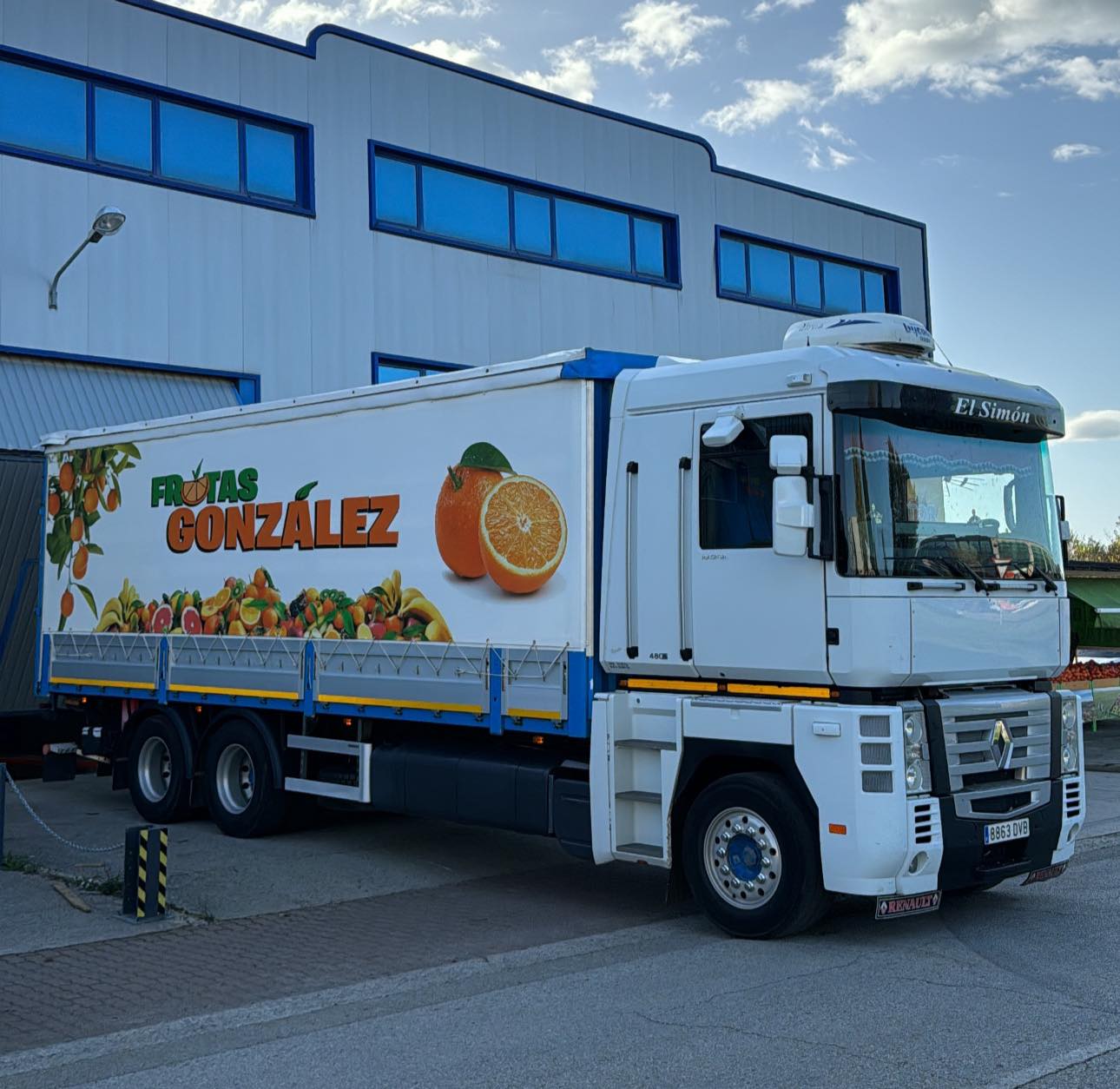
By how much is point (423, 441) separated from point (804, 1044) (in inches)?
216

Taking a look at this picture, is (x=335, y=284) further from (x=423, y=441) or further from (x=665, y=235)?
(x=423, y=441)

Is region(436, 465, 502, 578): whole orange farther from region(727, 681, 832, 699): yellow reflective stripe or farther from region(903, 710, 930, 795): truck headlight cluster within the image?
region(903, 710, 930, 795): truck headlight cluster

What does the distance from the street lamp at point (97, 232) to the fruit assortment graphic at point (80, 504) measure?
8.52 ft

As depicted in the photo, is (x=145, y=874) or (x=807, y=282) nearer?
(x=145, y=874)

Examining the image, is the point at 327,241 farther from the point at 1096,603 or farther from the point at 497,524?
the point at 1096,603

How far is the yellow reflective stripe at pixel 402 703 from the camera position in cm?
964

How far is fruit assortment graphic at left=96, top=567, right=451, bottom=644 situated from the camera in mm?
10172

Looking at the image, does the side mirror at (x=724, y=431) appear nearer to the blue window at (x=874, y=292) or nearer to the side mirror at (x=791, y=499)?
the side mirror at (x=791, y=499)

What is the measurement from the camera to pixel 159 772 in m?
13.0

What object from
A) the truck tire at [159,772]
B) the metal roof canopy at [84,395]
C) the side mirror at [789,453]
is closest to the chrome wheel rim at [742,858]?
the side mirror at [789,453]

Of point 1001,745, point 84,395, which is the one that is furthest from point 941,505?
point 84,395

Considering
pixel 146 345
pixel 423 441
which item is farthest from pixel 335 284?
pixel 423 441

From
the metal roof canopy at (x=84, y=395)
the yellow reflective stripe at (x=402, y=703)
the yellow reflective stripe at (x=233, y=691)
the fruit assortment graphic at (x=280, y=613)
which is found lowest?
the yellow reflective stripe at (x=402, y=703)

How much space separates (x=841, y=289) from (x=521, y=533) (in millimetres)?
19818
